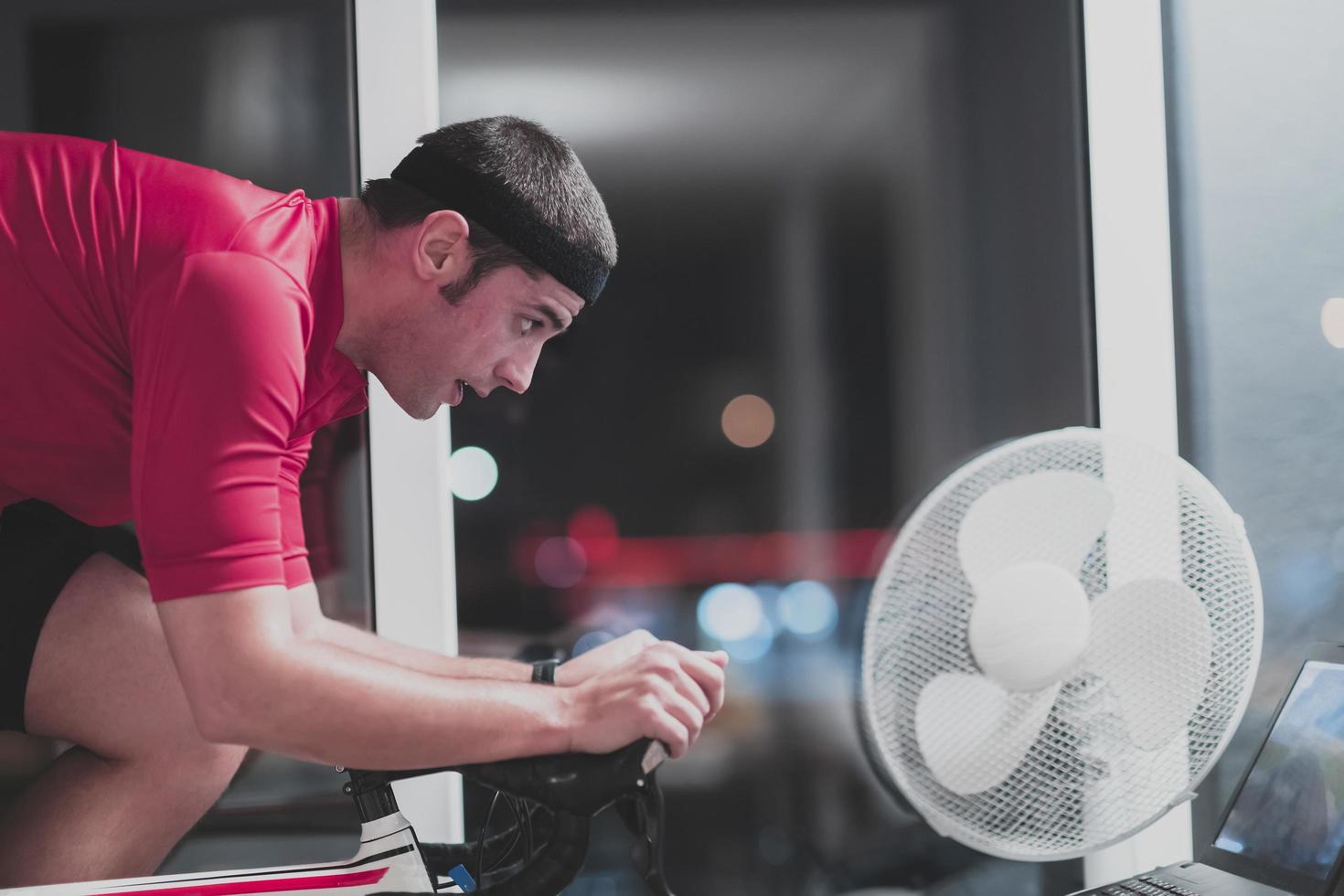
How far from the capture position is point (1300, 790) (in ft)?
3.68

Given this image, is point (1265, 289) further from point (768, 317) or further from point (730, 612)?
point (730, 612)

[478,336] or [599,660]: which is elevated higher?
[478,336]

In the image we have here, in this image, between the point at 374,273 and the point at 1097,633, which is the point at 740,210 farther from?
the point at 1097,633

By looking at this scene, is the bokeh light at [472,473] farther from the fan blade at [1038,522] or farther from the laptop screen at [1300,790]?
the laptop screen at [1300,790]

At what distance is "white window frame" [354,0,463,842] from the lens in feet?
5.12

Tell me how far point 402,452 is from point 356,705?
29.4 inches

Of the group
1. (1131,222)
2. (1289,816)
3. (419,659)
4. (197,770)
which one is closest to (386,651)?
(419,659)

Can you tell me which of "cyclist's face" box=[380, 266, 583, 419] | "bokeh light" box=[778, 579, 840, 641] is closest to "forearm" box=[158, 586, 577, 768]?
"cyclist's face" box=[380, 266, 583, 419]

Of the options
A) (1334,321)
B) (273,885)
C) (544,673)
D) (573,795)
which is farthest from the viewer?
(1334,321)

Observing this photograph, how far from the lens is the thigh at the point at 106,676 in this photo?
3.91 ft

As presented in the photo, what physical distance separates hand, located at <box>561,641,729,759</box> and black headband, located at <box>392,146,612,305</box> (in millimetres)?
445

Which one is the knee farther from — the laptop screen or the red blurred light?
the laptop screen

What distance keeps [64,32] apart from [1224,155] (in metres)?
1.84

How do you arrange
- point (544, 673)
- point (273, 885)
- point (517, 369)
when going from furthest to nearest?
point (517, 369) → point (544, 673) → point (273, 885)
